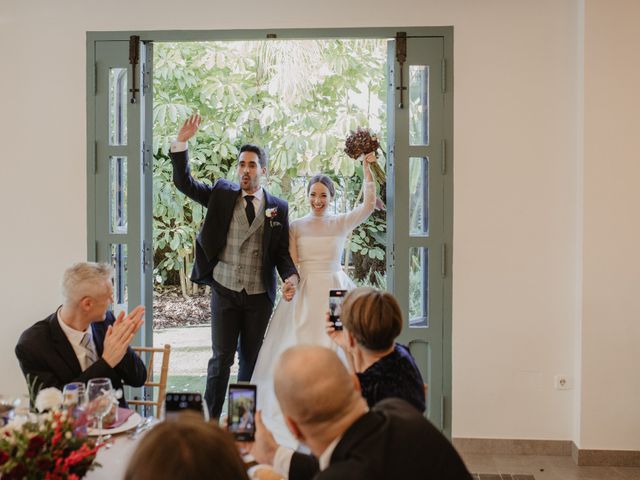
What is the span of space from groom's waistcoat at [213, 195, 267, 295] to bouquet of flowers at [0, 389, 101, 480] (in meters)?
2.64

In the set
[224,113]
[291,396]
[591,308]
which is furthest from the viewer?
[224,113]

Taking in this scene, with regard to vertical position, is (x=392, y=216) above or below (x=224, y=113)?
below

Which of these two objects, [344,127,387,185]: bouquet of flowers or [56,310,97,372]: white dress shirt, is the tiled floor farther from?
[56,310,97,372]: white dress shirt

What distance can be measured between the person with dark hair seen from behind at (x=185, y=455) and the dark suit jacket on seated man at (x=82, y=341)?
1.63 meters

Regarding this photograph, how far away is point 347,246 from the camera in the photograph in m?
7.36

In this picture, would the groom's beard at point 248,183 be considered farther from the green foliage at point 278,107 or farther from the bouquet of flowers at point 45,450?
the bouquet of flowers at point 45,450

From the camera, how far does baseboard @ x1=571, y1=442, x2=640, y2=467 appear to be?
13.3 feet

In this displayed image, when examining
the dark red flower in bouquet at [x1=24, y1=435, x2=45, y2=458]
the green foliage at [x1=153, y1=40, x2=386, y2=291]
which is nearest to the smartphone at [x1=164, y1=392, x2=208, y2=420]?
the dark red flower in bouquet at [x1=24, y1=435, x2=45, y2=458]

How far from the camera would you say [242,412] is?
6.81 ft

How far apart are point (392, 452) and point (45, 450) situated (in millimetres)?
818

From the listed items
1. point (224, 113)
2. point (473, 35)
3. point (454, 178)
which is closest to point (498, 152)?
point (454, 178)

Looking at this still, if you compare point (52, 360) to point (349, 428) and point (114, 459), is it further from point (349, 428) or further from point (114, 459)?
point (349, 428)

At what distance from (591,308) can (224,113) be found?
4.43 meters

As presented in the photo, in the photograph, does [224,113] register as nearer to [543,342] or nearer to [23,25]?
[23,25]
